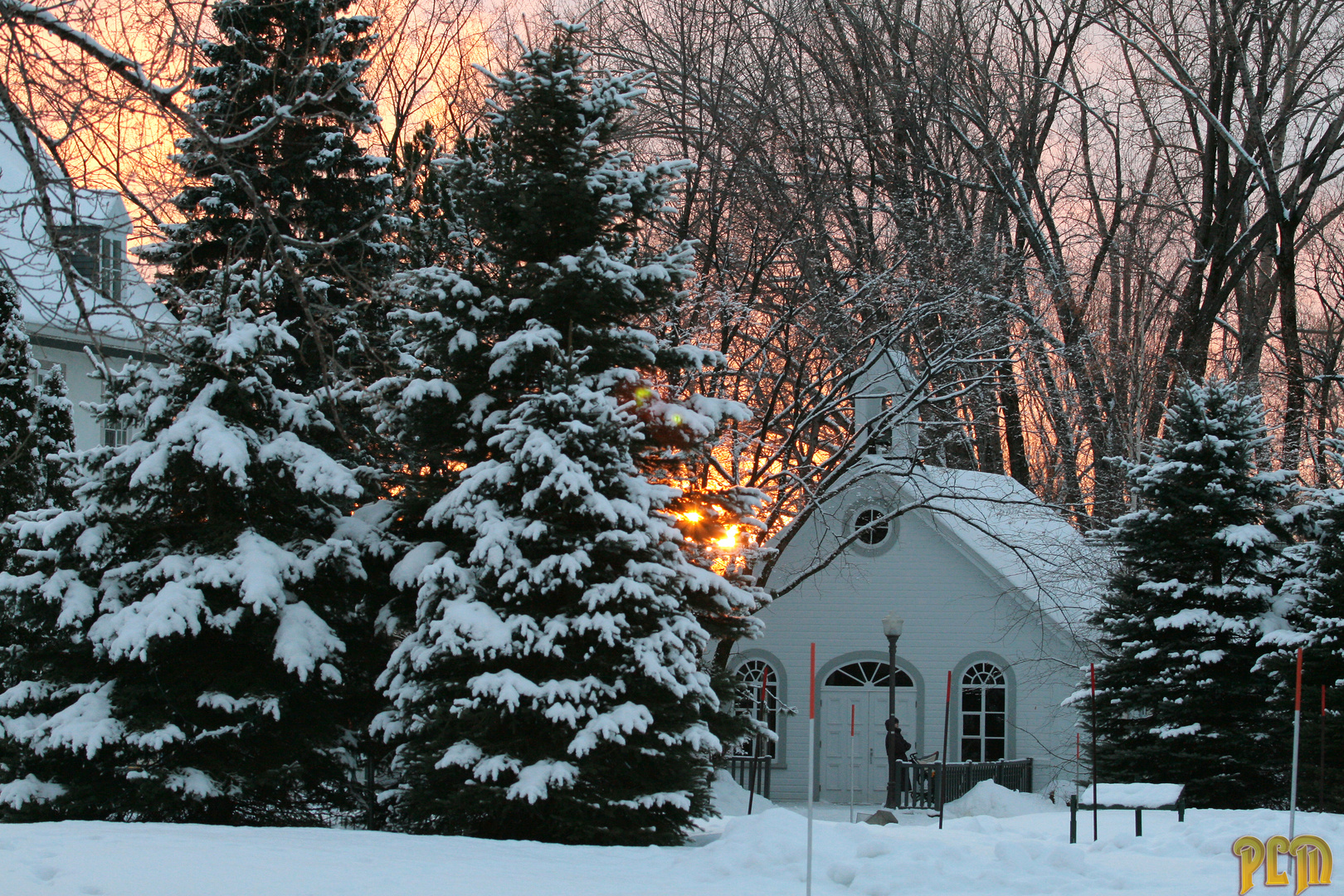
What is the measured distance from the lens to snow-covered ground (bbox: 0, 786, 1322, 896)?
8.57 meters

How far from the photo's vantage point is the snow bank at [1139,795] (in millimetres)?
13242

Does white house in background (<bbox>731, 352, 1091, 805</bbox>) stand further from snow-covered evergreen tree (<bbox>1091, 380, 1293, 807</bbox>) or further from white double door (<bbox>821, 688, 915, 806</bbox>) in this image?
snow-covered evergreen tree (<bbox>1091, 380, 1293, 807</bbox>)

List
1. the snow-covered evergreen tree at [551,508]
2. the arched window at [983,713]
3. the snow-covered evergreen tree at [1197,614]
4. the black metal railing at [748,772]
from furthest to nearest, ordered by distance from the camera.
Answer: the arched window at [983,713], the black metal railing at [748,772], the snow-covered evergreen tree at [1197,614], the snow-covered evergreen tree at [551,508]

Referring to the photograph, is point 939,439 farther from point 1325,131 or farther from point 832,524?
point 1325,131

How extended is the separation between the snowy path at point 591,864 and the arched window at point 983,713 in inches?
448

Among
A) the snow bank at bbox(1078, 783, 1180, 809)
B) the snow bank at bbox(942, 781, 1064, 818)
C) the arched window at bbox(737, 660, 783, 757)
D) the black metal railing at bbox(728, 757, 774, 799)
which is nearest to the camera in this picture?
the snow bank at bbox(1078, 783, 1180, 809)

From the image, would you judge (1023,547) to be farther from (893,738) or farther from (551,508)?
(551,508)

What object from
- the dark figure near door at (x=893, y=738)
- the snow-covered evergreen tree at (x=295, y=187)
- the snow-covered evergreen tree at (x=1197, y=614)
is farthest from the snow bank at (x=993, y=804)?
the snow-covered evergreen tree at (x=295, y=187)

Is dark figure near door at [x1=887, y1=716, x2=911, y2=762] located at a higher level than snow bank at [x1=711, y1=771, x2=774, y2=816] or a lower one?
higher

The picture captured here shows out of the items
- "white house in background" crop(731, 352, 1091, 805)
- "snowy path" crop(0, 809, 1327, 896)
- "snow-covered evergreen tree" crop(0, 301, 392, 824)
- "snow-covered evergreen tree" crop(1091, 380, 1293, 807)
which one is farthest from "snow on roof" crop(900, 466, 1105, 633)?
"snow-covered evergreen tree" crop(0, 301, 392, 824)

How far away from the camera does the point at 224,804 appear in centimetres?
1271

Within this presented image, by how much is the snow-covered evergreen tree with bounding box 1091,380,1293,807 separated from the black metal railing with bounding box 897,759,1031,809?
2747mm

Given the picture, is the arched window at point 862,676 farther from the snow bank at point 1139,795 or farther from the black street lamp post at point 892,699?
the snow bank at point 1139,795

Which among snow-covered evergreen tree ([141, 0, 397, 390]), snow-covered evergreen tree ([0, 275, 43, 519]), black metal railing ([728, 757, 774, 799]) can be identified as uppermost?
snow-covered evergreen tree ([141, 0, 397, 390])
